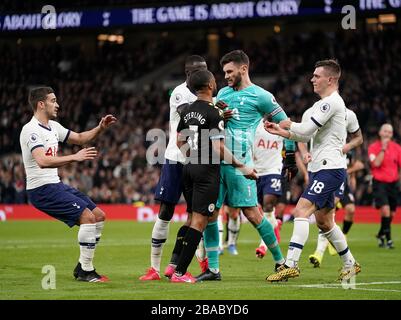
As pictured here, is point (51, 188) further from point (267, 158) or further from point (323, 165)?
point (267, 158)

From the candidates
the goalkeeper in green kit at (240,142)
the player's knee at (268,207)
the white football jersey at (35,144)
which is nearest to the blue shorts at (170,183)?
the goalkeeper in green kit at (240,142)

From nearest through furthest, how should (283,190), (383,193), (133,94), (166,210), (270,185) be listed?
(166,210), (270,185), (283,190), (383,193), (133,94)

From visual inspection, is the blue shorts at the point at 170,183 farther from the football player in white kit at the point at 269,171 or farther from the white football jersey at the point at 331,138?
the football player in white kit at the point at 269,171

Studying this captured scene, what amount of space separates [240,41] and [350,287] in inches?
1203

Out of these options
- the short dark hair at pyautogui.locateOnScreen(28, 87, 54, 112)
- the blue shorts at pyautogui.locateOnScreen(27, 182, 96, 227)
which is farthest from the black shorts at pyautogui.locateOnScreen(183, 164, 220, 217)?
the short dark hair at pyautogui.locateOnScreen(28, 87, 54, 112)

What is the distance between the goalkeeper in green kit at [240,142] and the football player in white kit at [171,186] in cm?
39

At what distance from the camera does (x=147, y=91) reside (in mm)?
40031

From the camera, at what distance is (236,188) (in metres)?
11.4

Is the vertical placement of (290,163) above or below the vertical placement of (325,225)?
above

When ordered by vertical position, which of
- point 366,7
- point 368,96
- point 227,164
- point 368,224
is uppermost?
point 366,7

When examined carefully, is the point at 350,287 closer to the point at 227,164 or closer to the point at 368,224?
the point at 227,164

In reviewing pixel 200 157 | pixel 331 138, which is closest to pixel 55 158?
pixel 200 157

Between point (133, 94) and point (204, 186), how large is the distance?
29.9 meters

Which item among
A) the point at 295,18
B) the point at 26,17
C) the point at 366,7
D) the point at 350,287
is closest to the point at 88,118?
the point at 26,17
